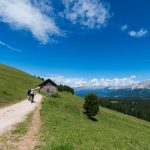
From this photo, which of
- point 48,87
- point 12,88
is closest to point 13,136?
point 12,88

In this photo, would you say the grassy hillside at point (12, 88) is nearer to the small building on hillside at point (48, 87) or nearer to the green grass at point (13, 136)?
the small building on hillside at point (48, 87)

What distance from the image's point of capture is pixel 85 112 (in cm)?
6006

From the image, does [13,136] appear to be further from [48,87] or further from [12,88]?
[48,87]

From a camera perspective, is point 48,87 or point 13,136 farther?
point 48,87

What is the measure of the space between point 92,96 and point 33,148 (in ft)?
145

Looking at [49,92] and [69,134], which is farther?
[49,92]

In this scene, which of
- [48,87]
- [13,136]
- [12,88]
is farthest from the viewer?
[48,87]

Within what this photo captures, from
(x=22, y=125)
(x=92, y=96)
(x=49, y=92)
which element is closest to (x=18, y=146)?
(x=22, y=125)

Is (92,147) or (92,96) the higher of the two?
(92,96)

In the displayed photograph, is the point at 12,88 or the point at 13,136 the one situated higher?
the point at 12,88

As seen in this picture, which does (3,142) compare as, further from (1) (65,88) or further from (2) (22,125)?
(1) (65,88)

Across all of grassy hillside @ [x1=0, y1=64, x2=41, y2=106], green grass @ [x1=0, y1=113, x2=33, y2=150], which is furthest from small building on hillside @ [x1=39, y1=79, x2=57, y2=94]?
green grass @ [x1=0, y1=113, x2=33, y2=150]

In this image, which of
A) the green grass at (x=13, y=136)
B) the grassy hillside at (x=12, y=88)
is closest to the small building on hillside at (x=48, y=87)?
the grassy hillside at (x=12, y=88)

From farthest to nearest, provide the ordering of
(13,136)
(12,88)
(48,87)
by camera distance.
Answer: (48,87) → (12,88) → (13,136)
